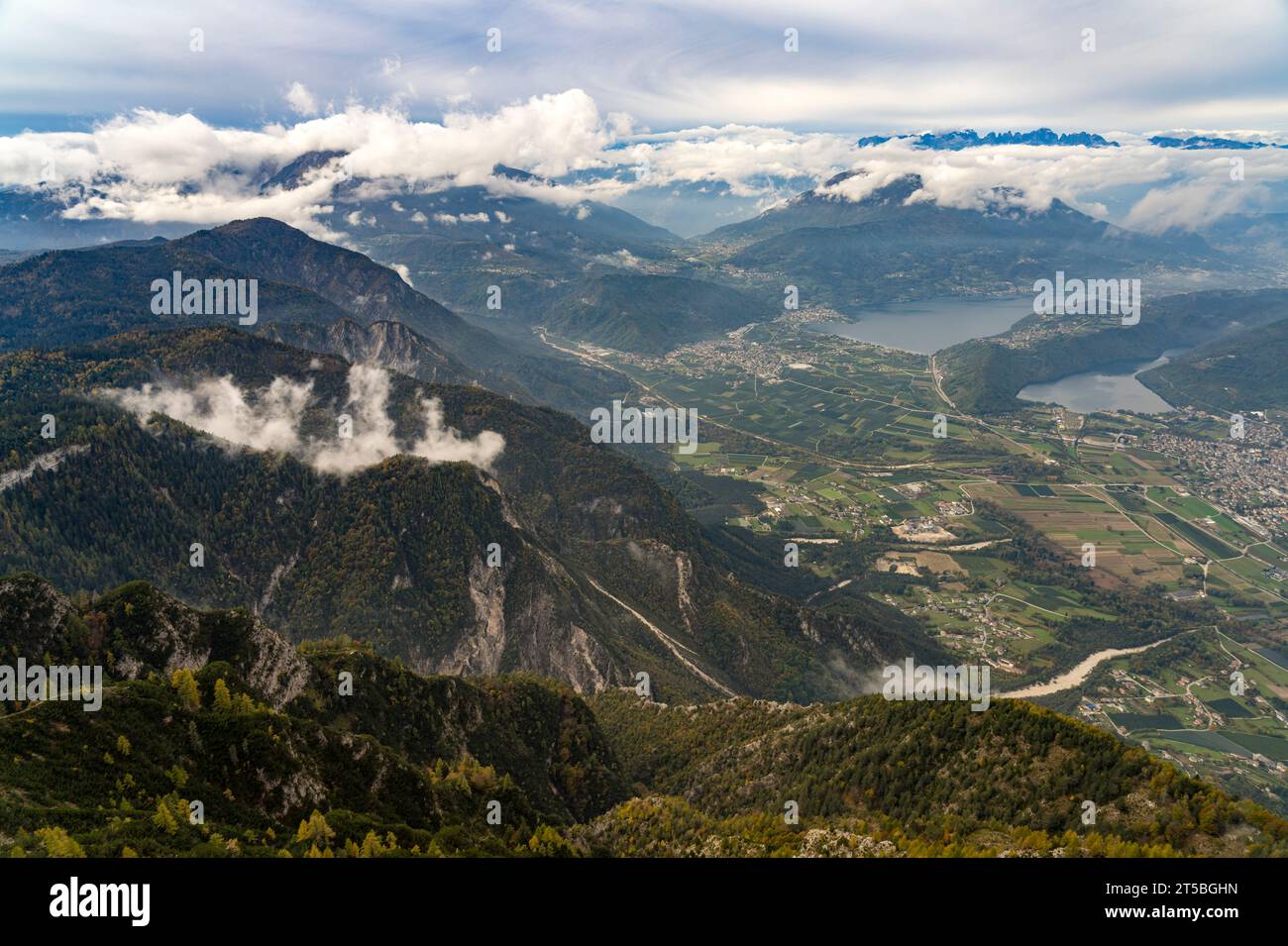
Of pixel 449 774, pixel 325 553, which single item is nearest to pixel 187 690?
pixel 449 774

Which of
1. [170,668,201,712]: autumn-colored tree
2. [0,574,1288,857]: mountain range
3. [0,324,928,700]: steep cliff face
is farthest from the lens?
[0,324,928,700]: steep cliff face

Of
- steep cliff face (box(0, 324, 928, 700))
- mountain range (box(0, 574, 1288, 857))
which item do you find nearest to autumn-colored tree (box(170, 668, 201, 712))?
mountain range (box(0, 574, 1288, 857))

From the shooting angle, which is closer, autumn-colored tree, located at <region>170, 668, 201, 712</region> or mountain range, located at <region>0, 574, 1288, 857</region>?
mountain range, located at <region>0, 574, 1288, 857</region>

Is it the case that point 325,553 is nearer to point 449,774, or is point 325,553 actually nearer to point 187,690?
point 449,774

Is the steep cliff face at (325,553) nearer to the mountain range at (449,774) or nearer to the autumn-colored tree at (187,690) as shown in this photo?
the mountain range at (449,774)

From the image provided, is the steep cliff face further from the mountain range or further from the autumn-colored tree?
the autumn-colored tree

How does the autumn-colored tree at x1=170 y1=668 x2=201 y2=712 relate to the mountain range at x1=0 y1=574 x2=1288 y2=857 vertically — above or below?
above

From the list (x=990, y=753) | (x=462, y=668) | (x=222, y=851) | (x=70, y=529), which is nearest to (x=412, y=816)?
(x=222, y=851)

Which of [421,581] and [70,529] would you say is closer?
[70,529]

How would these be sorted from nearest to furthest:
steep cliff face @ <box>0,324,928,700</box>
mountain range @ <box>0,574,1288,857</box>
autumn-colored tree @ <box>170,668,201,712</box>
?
mountain range @ <box>0,574,1288,857</box>, autumn-colored tree @ <box>170,668,201,712</box>, steep cliff face @ <box>0,324,928,700</box>

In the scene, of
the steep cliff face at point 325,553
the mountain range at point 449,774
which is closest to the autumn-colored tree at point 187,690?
the mountain range at point 449,774
